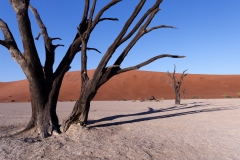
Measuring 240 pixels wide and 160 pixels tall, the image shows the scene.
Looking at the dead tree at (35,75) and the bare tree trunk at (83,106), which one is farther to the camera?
the bare tree trunk at (83,106)

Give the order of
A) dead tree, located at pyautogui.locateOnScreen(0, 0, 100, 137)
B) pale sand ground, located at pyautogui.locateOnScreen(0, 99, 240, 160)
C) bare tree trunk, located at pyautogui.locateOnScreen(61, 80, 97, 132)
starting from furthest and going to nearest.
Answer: bare tree trunk, located at pyautogui.locateOnScreen(61, 80, 97, 132)
dead tree, located at pyautogui.locateOnScreen(0, 0, 100, 137)
pale sand ground, located at pyautogui.locateOnScreen(0, 99, 240, 160)

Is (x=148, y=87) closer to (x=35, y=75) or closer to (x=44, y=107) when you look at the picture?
(x=44, y=107)

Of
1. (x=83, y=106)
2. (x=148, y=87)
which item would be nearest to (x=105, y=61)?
(x=83, y=106)

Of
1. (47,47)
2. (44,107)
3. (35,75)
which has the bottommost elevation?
(44,107)

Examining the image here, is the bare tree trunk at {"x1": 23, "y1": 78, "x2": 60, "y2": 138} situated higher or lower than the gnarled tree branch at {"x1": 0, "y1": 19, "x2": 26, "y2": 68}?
lower

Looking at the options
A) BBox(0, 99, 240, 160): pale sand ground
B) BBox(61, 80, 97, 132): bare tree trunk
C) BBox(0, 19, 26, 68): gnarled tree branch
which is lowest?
BBox(0, 99, 240, 160): pale sand ground

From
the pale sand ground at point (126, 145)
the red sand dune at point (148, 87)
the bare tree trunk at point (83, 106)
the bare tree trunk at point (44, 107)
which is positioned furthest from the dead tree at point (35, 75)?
the red sand dune at point (148, 87)

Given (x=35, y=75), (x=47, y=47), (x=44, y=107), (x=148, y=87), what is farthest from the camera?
(x=148, y=87)

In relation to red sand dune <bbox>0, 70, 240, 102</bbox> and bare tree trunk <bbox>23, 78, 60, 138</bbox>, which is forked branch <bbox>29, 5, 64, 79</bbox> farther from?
red sand dune <bbox>0, 70, 240, 102</bbox>

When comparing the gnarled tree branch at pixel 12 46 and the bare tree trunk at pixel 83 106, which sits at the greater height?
the gnarled tree branch at pixel 12 46

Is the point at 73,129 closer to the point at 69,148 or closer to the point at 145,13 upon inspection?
the point at 69,148

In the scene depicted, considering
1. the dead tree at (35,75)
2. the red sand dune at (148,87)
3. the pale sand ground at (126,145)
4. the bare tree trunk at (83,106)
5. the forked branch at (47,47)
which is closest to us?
the pale sand ground at (126,145)

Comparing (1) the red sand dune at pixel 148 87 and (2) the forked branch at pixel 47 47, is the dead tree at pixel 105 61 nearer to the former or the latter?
(2) the forked branch at pixel 47 47

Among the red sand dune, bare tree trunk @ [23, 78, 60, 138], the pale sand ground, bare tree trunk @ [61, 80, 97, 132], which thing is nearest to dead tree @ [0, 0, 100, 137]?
bare tree trunk @ [23, 78, 60, 138]
